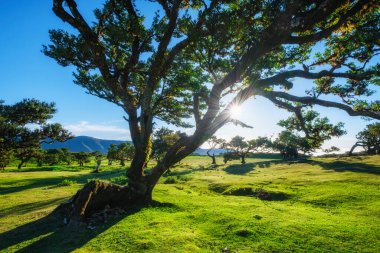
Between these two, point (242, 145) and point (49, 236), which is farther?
point (242, 145)

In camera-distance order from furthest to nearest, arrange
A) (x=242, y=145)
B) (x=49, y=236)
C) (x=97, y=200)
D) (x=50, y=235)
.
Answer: (x=242, y=145) → (x=97, y=200) → (x=50, y=235) → (x=49, y=236)

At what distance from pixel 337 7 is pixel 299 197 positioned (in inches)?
547

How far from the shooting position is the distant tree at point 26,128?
29.2 meters

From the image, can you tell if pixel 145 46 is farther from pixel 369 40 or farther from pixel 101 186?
pixel 369 40

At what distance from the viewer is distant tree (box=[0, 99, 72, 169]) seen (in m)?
29.2

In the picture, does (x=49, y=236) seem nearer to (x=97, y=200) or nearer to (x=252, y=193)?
(x=97, y=200)

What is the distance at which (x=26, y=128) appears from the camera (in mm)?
30734

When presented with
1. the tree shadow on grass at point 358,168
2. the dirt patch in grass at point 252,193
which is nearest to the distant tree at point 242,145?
the tree shadow on grass at point 358,168

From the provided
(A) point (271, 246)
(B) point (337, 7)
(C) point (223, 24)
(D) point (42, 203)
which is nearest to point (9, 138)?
(D) point (42, 203)

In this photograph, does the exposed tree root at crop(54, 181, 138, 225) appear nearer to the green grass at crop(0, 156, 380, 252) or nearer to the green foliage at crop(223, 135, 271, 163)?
the green grass at crop(0, 156, 380, 252)

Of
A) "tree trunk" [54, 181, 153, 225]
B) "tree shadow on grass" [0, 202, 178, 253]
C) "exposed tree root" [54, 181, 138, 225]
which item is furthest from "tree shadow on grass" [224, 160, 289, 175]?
"tree shadow on grass" [0, 202, 178, 253]

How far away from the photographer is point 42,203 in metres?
18.3

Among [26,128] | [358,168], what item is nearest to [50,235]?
[26,128]

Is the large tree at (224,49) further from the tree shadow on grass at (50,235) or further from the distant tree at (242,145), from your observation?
the distant tree at (242,145)
